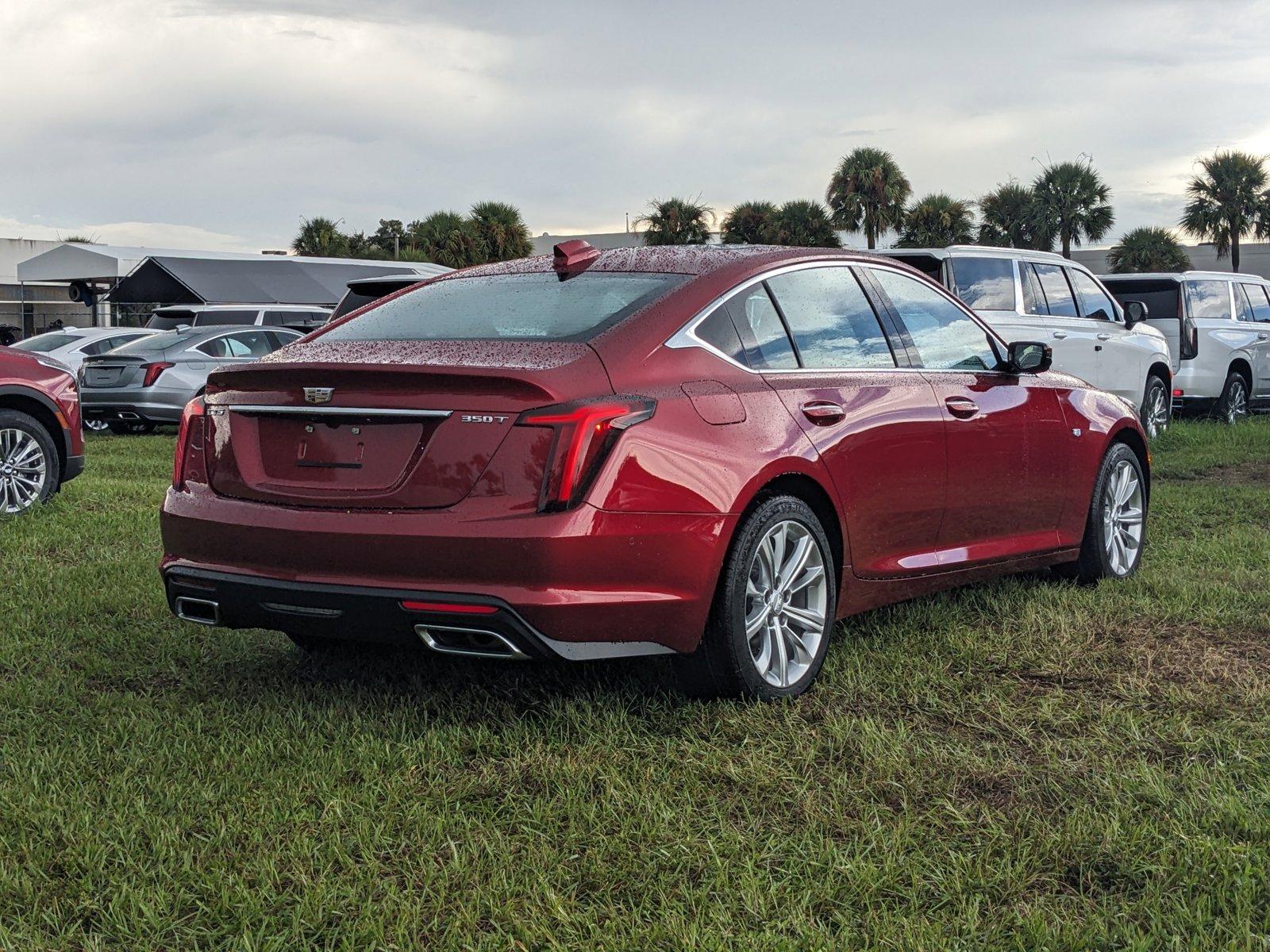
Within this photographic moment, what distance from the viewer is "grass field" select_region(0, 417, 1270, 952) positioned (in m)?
3.01

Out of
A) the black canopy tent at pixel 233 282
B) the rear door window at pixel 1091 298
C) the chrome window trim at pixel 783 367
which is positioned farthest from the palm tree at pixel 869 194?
the chrome window trim at pixel 783 367

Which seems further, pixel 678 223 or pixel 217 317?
pixel 678 223

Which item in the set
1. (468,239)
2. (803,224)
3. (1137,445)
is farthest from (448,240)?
(1137,445)

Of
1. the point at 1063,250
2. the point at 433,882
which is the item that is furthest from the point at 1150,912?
the point at 1063,250

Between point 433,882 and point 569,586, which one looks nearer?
point 433,882

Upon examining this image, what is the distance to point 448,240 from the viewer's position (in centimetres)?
5128

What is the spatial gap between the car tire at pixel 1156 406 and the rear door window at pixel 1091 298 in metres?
1.29

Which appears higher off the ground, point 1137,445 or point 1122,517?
point 1137,445

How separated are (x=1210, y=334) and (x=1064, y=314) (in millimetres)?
5027

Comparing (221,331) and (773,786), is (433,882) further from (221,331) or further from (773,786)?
(221,331)

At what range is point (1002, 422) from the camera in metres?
5.80

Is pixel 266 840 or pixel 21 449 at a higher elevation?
pixel 21 449

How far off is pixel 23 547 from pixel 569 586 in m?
4.94

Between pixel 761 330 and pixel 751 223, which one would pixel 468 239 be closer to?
pixel 751 223
